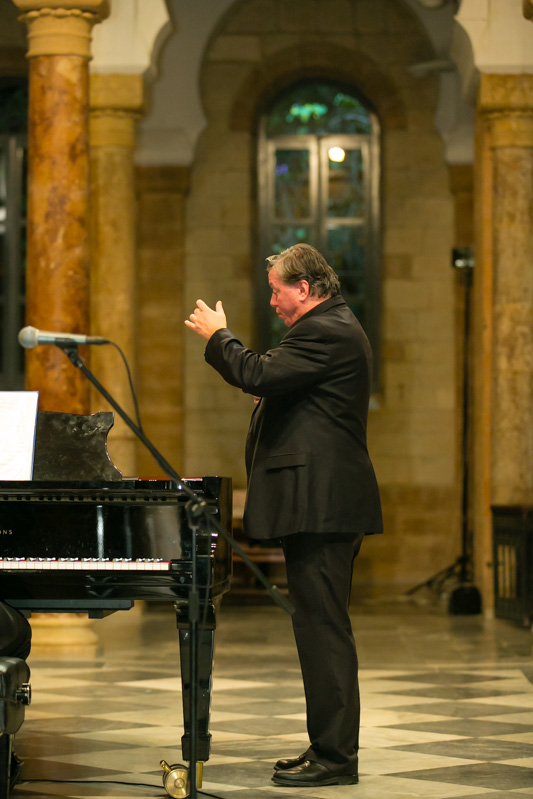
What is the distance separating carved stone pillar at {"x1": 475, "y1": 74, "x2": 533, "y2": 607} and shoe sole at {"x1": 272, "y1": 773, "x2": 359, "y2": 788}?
5.20 m

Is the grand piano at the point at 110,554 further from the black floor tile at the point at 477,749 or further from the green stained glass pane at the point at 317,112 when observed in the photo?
the green stained glass pane at the point at 317,112

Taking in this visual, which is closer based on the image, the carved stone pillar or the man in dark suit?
the man in dark suit

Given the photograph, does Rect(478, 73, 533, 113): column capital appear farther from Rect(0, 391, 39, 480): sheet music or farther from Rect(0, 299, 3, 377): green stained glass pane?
Rect(0, 391, 39, 480): sheet music

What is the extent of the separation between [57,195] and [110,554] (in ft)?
12.3

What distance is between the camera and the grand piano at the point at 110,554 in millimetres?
3902

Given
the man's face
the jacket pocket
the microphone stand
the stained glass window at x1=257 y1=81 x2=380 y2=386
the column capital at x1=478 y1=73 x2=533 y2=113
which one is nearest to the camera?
the microphone stand

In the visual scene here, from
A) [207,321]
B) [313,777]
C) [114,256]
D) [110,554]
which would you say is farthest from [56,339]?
[114,256]

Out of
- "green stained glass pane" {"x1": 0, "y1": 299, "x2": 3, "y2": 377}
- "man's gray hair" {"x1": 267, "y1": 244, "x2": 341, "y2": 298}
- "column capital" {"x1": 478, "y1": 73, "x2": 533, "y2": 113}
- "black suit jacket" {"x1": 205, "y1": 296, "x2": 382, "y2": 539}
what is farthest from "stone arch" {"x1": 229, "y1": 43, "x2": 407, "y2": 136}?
"black suit jacket" {"x1": 205, "y1": 296, "x2": 382, "y2": 539}

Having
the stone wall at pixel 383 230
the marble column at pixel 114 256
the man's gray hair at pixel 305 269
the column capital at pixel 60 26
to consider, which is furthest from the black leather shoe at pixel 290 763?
the stone wall at pixel 383 230

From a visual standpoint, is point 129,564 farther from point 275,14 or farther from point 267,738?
point 275,14

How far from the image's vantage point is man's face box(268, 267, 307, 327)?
4.25 metres

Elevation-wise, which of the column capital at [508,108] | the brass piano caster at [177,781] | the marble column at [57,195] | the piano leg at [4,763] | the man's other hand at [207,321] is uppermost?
the column capital at [508,108]

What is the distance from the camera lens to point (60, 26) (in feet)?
24.0

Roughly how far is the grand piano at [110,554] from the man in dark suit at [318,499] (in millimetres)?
235
